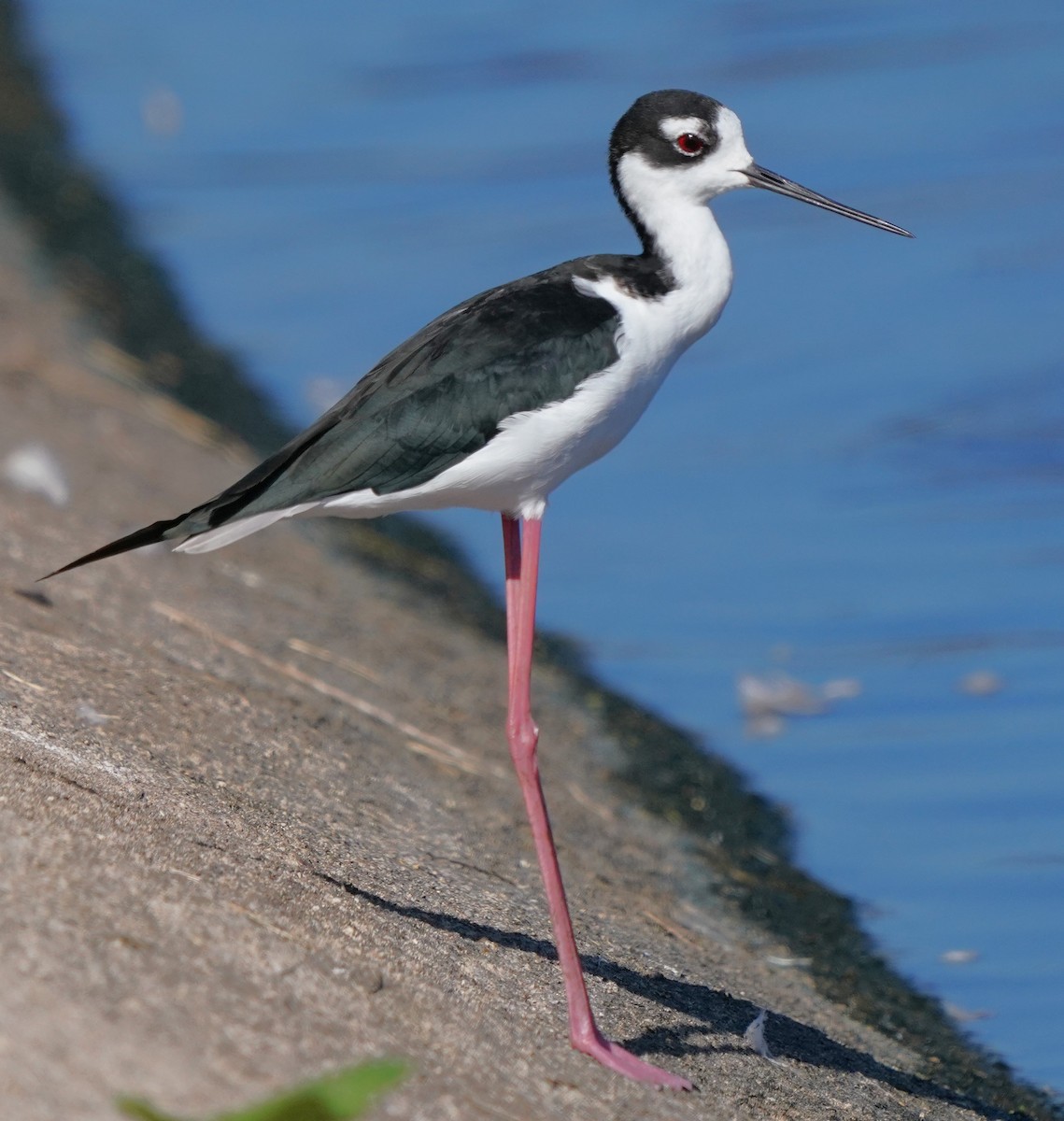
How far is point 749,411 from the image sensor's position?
9219mm

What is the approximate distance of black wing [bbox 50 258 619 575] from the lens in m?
3.95

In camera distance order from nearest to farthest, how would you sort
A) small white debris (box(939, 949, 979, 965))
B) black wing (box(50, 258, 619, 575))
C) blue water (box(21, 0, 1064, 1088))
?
black wing (box(50, 258, 619, 575)), small white debris (box(939, 949, 979, 965)), blue water (box(21, 0, 1064, 1088))

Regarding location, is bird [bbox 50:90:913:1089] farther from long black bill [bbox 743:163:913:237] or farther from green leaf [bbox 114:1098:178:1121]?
green leaf [bbox 114:1098:178:1121]

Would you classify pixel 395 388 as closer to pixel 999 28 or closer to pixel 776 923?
pixel 776 923

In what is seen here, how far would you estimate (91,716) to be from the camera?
435 centimetres

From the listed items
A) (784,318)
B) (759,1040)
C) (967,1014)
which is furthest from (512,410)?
(784,318)

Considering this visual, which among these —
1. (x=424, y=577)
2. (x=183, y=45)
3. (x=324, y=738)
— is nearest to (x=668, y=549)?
(x=424, y=577)

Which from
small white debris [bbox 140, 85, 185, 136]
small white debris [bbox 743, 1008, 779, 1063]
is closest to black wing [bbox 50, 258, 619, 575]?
small white debris [bbox 743, 1008, 779, 1063]

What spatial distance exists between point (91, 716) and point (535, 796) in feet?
3.49

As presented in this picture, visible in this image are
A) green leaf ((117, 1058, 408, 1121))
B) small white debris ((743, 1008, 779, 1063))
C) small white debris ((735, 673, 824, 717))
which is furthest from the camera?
small white debris ((735, 673, 824, 717))

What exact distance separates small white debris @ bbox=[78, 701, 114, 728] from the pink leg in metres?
0.95

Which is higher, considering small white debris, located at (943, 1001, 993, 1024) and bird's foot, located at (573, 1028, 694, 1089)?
small white debris, located at (943, 1001, 993, 1024)

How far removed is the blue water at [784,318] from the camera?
6074 millimetres

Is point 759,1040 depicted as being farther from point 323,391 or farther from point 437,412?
point 323,391
